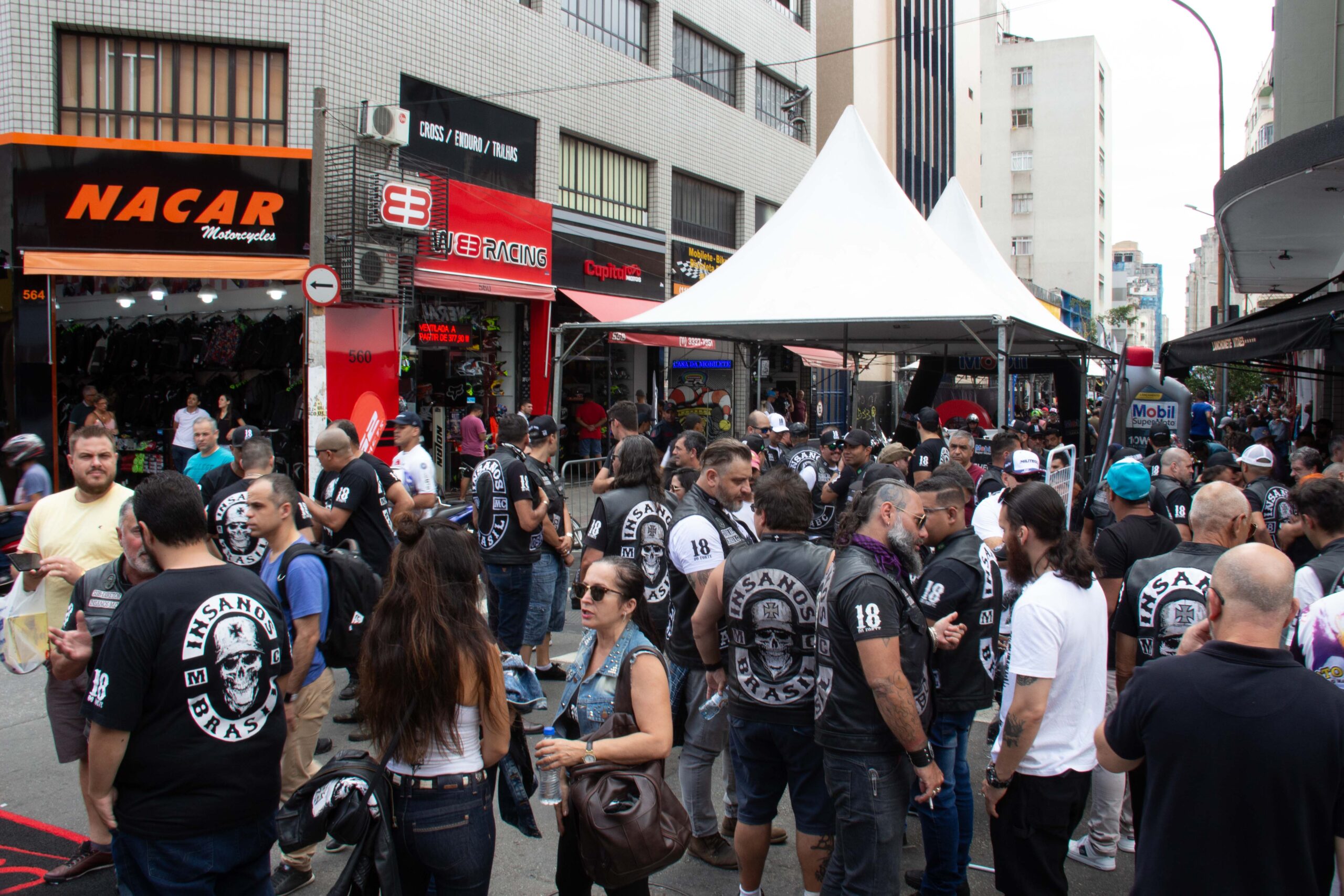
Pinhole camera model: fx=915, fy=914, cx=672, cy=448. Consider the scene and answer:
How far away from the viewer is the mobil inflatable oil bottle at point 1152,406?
635 inches

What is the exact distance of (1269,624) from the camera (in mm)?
2311

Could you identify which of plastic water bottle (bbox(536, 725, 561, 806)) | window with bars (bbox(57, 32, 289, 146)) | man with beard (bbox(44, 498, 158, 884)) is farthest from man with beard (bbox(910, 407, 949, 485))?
window with bars (bbox(57, 32, 289, 146))

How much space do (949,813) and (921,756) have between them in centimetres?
68

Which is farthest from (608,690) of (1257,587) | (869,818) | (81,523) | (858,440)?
(858,440)

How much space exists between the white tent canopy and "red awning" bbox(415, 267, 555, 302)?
407cm

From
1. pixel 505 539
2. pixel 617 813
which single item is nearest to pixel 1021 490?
pixel 617 813

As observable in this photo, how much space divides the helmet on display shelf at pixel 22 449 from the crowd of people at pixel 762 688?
1.94 meters

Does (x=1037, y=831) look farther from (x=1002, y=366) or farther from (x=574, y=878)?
(x=1002, y=366)

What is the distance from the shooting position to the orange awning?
11469mm

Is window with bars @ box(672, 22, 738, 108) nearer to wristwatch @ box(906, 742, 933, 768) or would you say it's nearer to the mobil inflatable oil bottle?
the mobil inflatable oil bottle

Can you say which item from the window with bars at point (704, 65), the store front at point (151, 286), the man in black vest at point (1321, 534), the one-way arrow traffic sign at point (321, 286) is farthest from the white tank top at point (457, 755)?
the window with bars at point (704, 65)

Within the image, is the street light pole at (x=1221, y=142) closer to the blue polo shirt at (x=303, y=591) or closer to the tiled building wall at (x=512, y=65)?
the tiled building wall at (x=512, y=65)

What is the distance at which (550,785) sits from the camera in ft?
9.04

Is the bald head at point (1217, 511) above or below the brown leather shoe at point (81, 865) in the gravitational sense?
above
